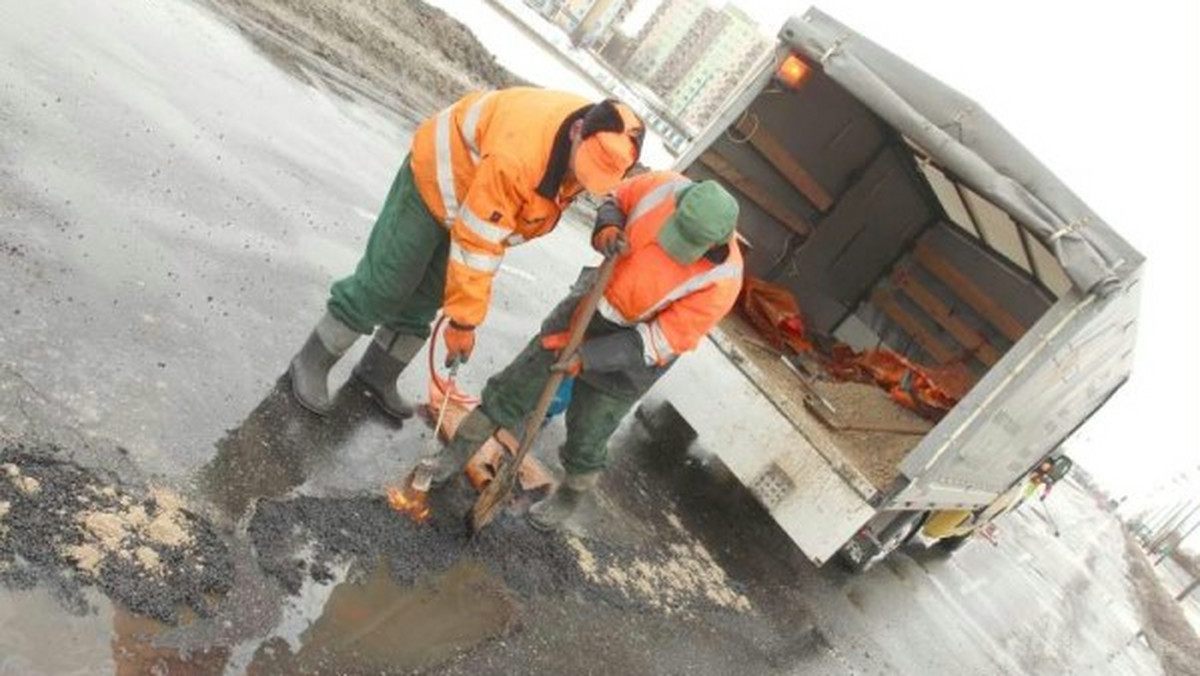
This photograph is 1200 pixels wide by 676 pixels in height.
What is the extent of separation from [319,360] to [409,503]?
79cm

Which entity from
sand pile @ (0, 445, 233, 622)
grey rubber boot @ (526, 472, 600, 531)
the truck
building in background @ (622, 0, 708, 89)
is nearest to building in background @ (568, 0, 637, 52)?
building in background @ (622, 0, 708, 89)

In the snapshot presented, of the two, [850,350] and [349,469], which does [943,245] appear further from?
[349,469]

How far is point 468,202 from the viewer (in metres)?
3.20

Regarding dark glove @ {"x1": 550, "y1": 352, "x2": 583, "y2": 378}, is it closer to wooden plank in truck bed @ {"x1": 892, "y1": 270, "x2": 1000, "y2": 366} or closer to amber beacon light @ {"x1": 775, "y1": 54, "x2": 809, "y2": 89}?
amber beacon light @ {"x1": 775, "y1": 54, "x2": 809, "y2": 89}

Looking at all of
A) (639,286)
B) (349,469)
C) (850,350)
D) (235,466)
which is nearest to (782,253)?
(850,350)

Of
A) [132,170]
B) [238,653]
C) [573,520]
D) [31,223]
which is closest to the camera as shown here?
[238,653]

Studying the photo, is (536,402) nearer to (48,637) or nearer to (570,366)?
(570,366)

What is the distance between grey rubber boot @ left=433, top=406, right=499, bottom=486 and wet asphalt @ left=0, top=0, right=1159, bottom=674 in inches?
5.2

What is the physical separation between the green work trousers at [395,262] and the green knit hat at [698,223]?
0.96 meters

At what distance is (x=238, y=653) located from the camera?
2.55m

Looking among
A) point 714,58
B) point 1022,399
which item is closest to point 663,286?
point 1022,399

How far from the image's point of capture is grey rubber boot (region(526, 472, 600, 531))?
4203mm

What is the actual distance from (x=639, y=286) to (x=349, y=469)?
142 cm

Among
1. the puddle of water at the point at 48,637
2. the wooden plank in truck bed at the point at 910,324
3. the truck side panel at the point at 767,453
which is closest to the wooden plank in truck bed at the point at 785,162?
the wooden plank in truck bed at the point at 910,324
